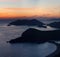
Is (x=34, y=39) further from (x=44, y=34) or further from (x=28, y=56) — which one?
(x=28, y=56)

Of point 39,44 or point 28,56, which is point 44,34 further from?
point 28,56

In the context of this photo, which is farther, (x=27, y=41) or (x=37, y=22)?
(x=37, y=22)

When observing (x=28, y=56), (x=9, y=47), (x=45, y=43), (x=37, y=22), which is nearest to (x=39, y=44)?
(x=45, y=43)

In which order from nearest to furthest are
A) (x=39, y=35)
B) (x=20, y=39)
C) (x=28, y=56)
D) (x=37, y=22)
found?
1. (x=28, y=56)
2. (x=39, y=35)
3. (x=20, y=39)
4. (x=37, y=22)

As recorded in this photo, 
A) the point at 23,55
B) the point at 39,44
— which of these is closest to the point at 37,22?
the point at 39,44

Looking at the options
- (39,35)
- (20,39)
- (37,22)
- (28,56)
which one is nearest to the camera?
(28,56)

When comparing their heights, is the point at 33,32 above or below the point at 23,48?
above

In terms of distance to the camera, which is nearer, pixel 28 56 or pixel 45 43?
pixel 28 56

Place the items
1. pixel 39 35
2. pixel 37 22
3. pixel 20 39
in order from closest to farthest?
pixel 39 35 < pixel 20 39 < pixel 37 22

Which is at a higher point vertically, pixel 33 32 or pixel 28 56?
pixel 33 32
